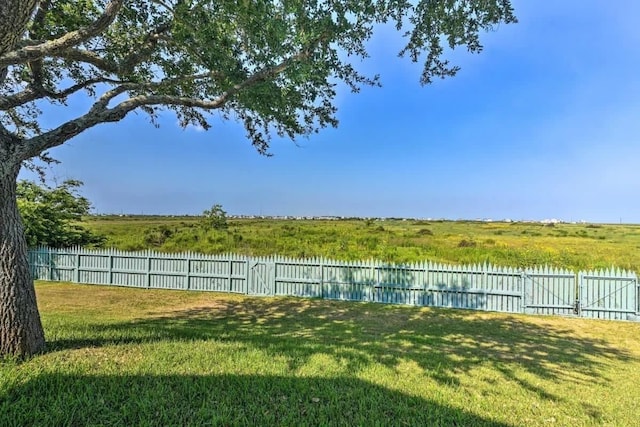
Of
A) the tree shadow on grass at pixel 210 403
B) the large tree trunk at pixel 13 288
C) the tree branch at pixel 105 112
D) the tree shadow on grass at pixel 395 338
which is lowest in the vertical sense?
the tree shadow on grass at pixel 395 338

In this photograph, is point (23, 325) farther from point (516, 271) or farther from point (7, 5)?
point (516, 271)

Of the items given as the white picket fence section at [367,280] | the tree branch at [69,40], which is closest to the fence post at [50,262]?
the white picket fence section at [367,280]

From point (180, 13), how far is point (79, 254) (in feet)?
42.1

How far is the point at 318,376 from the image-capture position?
418 cm

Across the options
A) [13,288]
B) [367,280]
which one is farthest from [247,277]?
[13,288]

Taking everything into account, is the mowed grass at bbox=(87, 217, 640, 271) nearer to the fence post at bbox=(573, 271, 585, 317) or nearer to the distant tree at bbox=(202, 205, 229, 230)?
the distant tree at bbox=(202, 205, 229, 230)

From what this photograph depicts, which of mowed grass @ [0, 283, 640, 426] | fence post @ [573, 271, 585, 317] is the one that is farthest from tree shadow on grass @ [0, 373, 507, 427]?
fence post @ [573, 271, 585, 317]

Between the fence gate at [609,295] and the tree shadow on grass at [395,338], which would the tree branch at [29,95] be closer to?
the tree shadow on grass at [395,338]

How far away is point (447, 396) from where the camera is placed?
3.80m

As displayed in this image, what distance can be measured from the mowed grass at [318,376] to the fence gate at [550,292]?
221 centimetres

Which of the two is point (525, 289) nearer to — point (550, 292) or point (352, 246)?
point (550, 292)

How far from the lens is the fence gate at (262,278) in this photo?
41.8ft

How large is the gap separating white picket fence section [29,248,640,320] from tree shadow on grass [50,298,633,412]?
3.32 feet

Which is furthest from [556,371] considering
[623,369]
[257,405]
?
[257,405]
